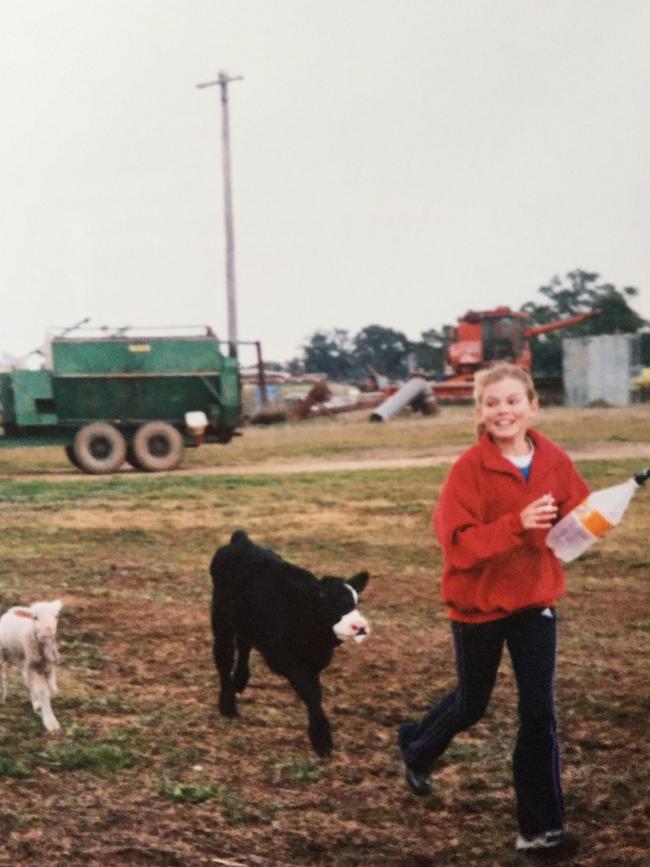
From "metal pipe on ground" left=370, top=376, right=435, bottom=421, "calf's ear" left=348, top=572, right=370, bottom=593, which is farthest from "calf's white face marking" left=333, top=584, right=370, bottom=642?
"metal pipe on ground" left=370, top=376, right=435, bottom=421

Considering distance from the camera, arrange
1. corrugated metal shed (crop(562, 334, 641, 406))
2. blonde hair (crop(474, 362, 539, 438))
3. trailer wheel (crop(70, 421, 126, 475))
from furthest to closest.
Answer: corrugated metal shed (crop(562, 334, 641, 406)) < trailer wheel (crop(70, 421, 126, 475)) < blonde hair (crop(474, 362, 539, 438))

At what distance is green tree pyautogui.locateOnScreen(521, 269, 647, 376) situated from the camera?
4241 centimetres

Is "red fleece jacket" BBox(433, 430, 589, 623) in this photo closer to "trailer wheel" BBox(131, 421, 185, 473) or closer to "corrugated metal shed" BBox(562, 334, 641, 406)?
"trailer wheel" BBox(131, 421, 185, 473)

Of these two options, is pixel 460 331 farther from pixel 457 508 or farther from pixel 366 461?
pixel 457 508

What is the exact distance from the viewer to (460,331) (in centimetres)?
3422

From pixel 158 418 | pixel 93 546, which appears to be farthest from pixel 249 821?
pixel 158 418

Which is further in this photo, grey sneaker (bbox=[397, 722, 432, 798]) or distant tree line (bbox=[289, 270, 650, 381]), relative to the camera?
distant tree line (bbox=[289, 270, 650, 381])

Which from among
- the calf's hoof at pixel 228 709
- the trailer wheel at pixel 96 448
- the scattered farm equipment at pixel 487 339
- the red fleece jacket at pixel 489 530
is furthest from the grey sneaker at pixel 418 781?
the scattered farm equipment at pixel 487 339

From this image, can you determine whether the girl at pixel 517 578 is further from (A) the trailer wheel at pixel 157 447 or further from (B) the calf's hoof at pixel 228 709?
(A) the trailer wheel at pixel 157 447

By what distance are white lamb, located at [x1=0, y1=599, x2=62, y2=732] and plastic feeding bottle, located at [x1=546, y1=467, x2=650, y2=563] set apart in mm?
2324

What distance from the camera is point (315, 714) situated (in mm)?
4859

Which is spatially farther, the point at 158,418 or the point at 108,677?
the point at 158,418

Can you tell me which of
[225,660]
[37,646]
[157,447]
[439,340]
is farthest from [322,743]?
[439,340]

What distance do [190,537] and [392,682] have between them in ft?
17.4
